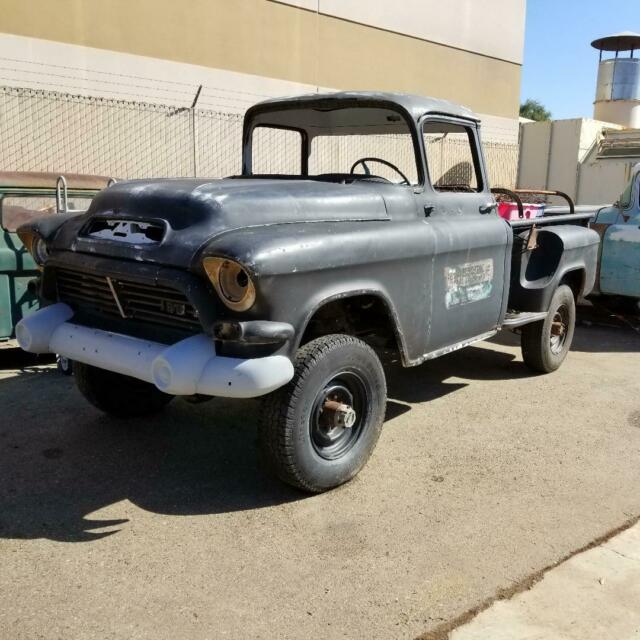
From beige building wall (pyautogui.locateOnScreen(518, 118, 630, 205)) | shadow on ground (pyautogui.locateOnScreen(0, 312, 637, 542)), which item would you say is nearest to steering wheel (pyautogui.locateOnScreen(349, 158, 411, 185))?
shadow on ground (pyautogui.locateOnScreen(0, 312, 637, 542))

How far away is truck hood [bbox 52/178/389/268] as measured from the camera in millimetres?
3018

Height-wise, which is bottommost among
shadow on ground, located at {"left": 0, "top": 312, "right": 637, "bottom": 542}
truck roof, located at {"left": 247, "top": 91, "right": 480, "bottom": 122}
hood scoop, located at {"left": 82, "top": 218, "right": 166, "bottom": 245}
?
shadow on ground, located at {"left": 0, "top": 312, "right": 637, "bottom": 542}

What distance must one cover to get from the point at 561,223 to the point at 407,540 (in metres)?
3.82

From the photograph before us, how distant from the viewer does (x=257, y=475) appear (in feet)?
11.6

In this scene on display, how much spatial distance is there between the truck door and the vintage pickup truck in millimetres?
14

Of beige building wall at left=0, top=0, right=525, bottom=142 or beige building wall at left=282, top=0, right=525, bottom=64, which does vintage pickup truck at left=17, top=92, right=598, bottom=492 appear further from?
beige building wall at left=282, top=0, right=525, bottom=64

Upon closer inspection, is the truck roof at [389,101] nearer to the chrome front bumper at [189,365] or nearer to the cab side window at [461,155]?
the cab side window at [461,155]

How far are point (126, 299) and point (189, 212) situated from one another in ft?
1.80

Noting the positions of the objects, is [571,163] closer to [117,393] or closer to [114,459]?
[117,393]

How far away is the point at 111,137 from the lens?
1185 centimetres

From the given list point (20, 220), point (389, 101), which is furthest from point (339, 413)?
point (20, 220)

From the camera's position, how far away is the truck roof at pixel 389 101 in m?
3.96

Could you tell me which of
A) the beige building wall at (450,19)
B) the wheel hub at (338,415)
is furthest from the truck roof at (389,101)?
the beige building wall at (450,19)

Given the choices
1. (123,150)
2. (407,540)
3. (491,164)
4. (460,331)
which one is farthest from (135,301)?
(491,164)
